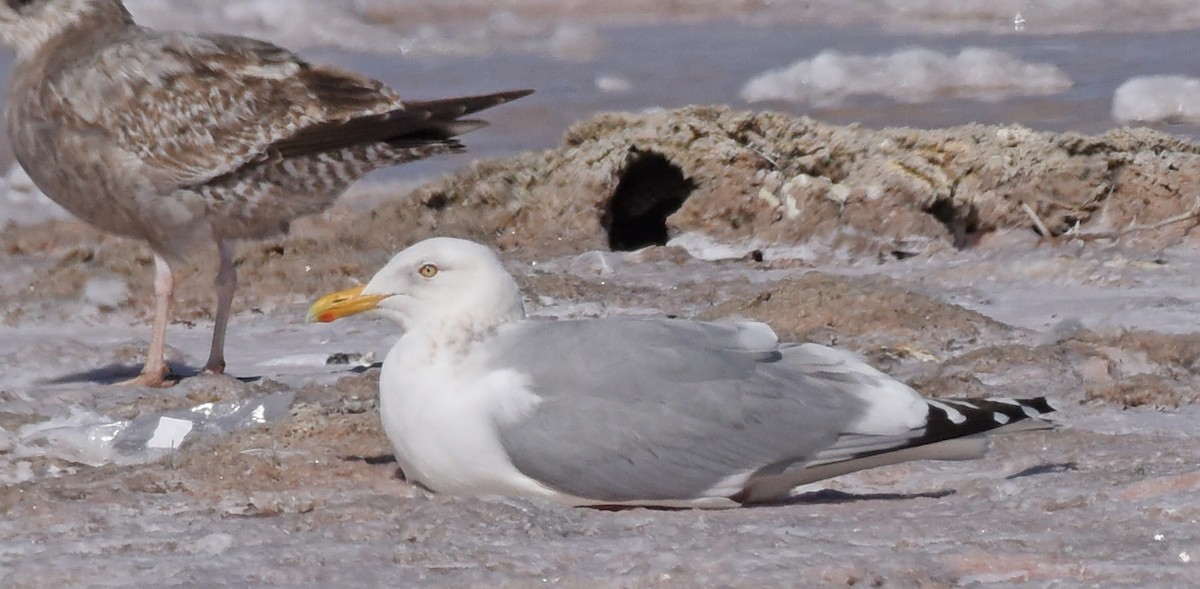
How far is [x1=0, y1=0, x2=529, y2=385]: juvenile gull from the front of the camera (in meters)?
6.36

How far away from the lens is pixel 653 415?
3.88 meters

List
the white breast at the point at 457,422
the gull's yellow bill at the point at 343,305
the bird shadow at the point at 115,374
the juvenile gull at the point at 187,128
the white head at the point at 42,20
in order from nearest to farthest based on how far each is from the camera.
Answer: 1. the white breast at the point at 457,422
2. the gull's yellow bill at the point at 343,305
3. the bird shadow at the point at 115,374
4. the juvenile gull at the point at 187,128
5. the white head at the point at 42,20

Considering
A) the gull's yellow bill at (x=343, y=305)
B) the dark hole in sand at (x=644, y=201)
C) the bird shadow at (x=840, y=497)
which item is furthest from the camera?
the dark hole in sand at (x=644, y=201)

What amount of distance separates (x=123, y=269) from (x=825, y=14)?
1215cm

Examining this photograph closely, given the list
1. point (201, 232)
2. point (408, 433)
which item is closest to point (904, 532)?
point (408, 433)

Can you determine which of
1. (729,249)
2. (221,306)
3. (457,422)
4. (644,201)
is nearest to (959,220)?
(729,249)

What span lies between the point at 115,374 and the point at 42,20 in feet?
4.74

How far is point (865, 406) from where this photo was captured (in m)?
3.96

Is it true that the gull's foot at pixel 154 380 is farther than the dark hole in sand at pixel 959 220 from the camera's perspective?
No

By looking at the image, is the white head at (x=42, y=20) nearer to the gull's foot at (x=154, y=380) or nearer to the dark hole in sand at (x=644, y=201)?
the gull's foot at (x=154, y=380)

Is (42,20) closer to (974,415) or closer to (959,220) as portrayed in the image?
(959,220)

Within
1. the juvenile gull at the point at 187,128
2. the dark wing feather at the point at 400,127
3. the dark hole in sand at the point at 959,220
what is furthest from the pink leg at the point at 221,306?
the dark hole in sand at the point at 959,220

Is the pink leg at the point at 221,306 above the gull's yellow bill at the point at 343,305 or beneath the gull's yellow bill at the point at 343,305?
beneath

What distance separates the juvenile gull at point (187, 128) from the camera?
6363 mm
